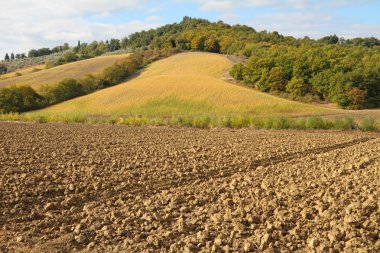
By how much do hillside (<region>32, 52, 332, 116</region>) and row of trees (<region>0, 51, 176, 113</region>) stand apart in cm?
393

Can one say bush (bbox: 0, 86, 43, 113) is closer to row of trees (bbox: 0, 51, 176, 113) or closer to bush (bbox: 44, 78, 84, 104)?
row of trees (bbox: 0, 51, 176, 113)

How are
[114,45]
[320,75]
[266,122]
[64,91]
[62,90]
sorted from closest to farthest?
[266,122], [320,75], [62,90], [64,91], [114,45]

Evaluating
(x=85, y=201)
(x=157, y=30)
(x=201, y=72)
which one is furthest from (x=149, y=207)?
(x=157, y=30)

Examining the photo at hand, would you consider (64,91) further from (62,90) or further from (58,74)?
(58,74)

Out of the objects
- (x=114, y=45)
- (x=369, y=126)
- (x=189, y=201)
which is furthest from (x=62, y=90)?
(x=114, y=45)

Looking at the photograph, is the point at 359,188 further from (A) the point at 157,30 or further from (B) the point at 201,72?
(A) the point at 157,30

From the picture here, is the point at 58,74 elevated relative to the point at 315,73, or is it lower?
elevated

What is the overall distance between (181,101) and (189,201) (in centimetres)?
4973

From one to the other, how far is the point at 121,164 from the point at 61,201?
5502mm

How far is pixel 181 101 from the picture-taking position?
60906 mm

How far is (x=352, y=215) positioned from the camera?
9.40 metres

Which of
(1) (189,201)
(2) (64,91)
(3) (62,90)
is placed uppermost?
(1) (189,201)

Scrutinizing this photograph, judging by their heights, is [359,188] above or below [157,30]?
below

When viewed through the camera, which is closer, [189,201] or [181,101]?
[189,201]
